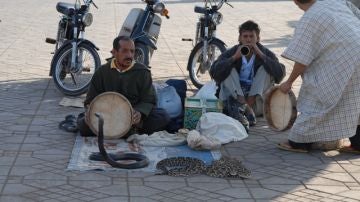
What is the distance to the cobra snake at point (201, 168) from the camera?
18.7 ft

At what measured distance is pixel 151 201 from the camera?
5051mm

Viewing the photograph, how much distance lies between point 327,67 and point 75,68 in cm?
326

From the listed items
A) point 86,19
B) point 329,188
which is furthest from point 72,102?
point 329,188

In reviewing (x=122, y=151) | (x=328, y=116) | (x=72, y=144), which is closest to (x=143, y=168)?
(x=122, y=151)

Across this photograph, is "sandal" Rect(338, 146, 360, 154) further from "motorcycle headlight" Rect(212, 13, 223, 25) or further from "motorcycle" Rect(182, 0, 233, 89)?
"motorcycle headlight" Rect(212, 13, 223, 25)

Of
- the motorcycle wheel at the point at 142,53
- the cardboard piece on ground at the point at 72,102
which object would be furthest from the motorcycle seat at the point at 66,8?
the cardboard piece on ground at the point at 72,102

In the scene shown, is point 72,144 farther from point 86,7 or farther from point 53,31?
point 53,31

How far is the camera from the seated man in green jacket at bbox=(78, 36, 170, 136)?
6703mm

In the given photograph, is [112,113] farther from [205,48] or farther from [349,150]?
[205,48]

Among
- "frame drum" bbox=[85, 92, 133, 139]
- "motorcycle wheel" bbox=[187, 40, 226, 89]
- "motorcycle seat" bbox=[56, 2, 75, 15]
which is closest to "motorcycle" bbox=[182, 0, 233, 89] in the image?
"motorcycle wheel" bbox=[187, 40, 226, 89]

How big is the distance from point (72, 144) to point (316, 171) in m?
2.09

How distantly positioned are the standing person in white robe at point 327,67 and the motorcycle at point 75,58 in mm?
2856

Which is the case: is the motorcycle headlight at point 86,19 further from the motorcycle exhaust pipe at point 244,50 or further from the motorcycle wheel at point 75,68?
the motorcycle exhaust pipe at point 244,50

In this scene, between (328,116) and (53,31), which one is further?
(53,31)
